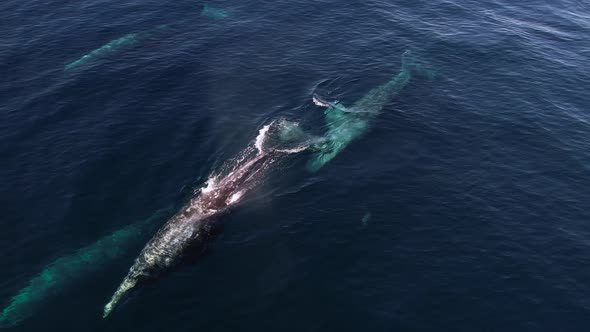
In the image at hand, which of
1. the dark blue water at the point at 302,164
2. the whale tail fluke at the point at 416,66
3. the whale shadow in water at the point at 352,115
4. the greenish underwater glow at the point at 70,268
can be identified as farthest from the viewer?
the whale tail fluke at the point at 416,66

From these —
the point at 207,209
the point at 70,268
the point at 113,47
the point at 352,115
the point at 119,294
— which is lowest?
the point at 119,294

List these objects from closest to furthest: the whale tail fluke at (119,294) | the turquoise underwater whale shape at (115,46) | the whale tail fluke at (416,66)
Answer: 1. the whale tail fluke at (119,294)
2. the whale tail fluke at (416,66)
3. the turquoise underwater whale shape at (115,46)

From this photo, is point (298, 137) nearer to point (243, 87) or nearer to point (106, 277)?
point (243, 87)

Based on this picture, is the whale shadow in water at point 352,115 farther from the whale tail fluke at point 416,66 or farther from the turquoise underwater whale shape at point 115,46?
the turquoise underwater whale shape at point 115,46

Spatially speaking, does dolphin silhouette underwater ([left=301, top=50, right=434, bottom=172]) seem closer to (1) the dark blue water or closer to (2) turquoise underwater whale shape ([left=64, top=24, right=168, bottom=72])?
(1) the dark blue water

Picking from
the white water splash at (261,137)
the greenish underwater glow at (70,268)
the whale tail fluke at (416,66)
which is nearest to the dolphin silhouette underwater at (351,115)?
the whale tail fluke at (416,66)

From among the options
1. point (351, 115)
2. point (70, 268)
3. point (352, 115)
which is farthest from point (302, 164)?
point (70, 268)

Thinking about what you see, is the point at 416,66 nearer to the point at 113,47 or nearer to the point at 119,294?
the point at 113,47
